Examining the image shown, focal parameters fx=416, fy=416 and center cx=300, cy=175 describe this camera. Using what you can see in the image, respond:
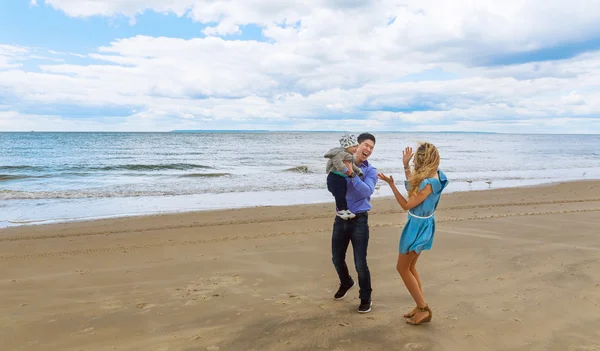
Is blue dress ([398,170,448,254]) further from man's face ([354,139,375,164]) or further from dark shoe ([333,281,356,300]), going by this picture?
dark shoe ([333,281,356,300])

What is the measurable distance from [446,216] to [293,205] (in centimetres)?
456

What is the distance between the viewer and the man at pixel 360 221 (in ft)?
13.4

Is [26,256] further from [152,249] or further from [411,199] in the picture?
[411,199]

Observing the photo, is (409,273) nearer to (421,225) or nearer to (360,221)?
(421,225)

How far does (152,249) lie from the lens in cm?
757

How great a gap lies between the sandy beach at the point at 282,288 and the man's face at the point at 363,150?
1641 mm

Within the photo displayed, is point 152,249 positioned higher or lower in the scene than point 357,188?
lower

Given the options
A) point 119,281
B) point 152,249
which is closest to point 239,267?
point 119,281

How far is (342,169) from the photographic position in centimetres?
391

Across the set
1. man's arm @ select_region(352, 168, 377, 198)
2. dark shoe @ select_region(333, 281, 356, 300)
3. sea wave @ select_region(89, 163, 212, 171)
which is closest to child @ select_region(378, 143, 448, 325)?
man's arm @ select_region(352, 168, 377, 198)

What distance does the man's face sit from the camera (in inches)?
160

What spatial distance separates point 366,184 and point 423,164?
576 mm

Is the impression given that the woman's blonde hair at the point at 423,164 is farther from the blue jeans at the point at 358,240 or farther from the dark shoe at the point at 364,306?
the dark shoe at the point at 364,306

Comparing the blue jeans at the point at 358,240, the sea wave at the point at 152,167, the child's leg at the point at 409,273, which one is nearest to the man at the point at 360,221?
the blue jeans at the point at 358,240
